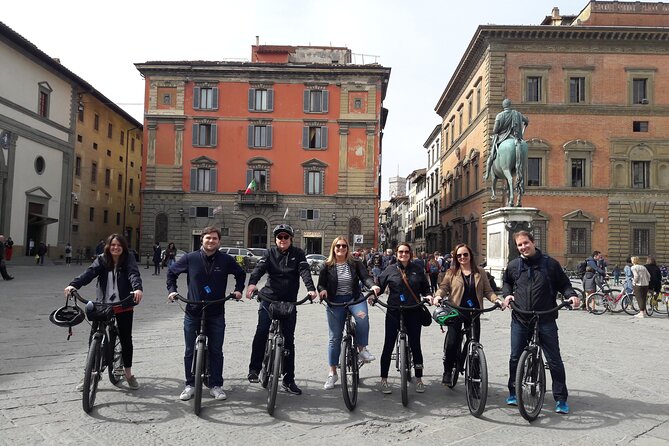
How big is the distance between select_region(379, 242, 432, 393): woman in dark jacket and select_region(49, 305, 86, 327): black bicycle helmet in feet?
9.82

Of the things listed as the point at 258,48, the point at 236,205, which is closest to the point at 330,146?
the point at 236,205

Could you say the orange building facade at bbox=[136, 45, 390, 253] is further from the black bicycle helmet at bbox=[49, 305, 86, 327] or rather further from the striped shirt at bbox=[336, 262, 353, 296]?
the black bicycle helmet at bbox=[49, 305, 86, 327]

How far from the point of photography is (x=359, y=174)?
41.4 meters

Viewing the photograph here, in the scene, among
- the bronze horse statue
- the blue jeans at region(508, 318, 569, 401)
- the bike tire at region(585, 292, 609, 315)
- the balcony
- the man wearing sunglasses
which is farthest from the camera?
the balcony

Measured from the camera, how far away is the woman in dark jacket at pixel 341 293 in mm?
5898

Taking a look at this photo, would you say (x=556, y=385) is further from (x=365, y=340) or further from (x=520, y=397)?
(x=365, y=340)

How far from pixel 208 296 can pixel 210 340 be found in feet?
1.38

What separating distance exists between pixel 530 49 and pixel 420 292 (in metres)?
31.7

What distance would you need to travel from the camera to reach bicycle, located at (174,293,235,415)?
16.4ft

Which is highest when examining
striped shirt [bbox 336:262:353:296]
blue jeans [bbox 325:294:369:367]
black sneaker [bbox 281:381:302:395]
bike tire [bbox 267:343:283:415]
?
striped shirt [bbox 336:262:353:296]

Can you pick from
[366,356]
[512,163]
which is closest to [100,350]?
[366,356]

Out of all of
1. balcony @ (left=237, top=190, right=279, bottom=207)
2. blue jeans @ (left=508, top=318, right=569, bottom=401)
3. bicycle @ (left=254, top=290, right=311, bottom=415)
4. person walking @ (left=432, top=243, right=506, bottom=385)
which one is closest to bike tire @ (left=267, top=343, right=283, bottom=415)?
bicycle @ (left=254, top=290, right=311, bottom=415)

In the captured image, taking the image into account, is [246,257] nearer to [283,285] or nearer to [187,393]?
[283,285]

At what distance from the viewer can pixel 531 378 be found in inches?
200
